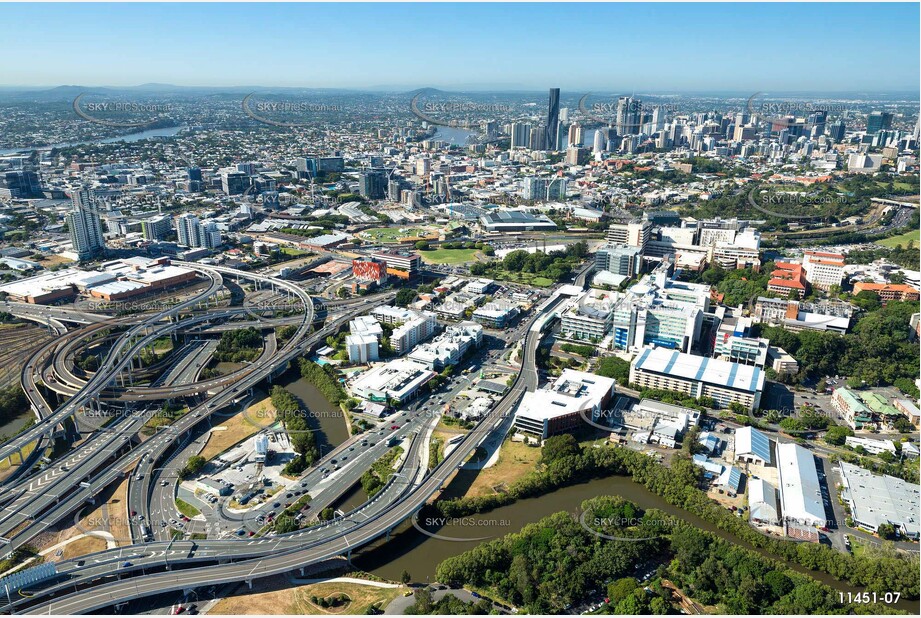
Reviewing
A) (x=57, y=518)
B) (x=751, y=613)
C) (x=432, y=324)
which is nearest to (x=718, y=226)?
(x=432, y=324)

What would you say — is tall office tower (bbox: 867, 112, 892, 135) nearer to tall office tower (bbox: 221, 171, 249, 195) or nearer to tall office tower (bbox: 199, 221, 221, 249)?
tall office tower (bbox: 221, 171, 249, 195)

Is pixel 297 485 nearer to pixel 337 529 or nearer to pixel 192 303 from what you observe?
pixel 337 529

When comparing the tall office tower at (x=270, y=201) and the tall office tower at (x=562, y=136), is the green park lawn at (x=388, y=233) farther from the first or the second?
the tall office tower at (x=562, y=136)

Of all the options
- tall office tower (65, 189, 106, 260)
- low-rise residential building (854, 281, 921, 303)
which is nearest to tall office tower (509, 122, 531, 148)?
tall office tower (65, 189, 106, 260)

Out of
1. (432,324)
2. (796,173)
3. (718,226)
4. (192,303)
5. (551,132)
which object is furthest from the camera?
(551,132)

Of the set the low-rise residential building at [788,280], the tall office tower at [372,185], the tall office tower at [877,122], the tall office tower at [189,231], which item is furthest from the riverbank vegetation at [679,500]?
the tall office tower at [877,122]

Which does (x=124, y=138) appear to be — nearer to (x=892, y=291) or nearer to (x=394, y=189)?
(x=394, y=189)
